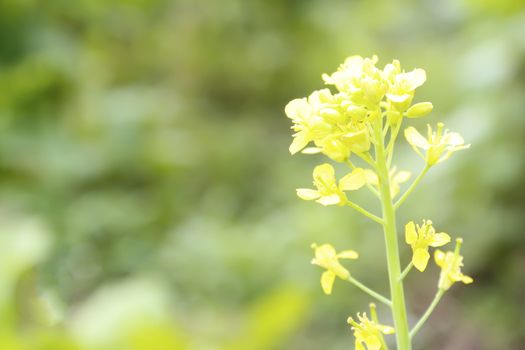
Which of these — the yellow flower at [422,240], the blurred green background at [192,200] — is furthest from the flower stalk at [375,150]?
the blurred green background at [192,200]

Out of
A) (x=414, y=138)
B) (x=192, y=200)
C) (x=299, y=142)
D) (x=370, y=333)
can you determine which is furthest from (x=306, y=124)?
(x=192, y=200)

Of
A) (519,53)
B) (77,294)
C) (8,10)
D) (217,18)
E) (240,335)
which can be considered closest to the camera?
(240,335)

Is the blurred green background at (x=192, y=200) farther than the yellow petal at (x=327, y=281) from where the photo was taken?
Yes

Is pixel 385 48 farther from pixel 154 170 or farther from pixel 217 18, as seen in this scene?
pixel 154 170

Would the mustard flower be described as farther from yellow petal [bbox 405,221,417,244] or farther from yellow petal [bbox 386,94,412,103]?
yellow petal [bbox 405,221,417,244]

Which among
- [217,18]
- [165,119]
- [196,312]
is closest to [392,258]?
[196,312]

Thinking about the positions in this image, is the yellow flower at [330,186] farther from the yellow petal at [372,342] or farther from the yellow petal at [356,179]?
the yellow petal at [372,342]
